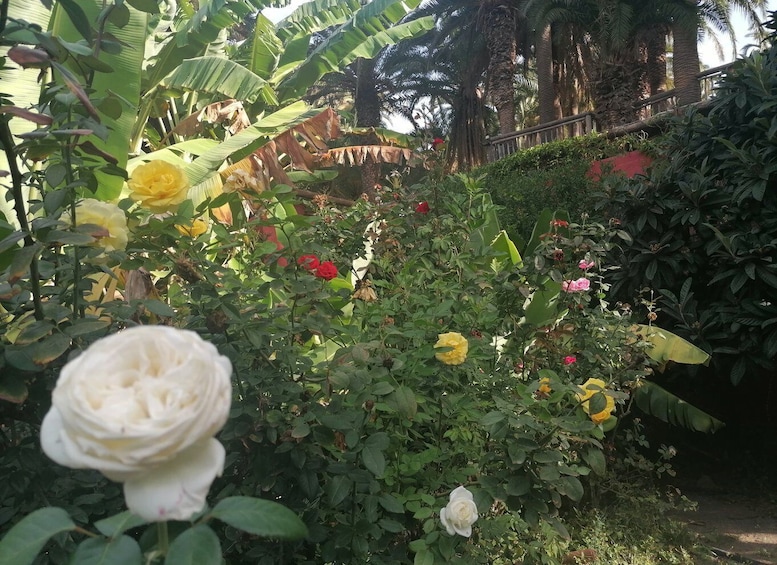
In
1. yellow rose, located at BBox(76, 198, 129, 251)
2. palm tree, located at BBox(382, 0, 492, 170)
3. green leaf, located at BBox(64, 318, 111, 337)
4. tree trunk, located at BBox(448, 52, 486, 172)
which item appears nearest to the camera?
green leaf, located at BBox(64, 318, 111, 337)

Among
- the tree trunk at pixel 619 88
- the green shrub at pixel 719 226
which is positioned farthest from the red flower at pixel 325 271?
the tree trunk at pixel 619 88

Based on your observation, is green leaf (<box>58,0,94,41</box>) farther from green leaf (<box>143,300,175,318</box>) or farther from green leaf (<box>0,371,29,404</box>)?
green leaf (<box>0,371,29,404</box>)

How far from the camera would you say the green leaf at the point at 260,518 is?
A: 567 mm

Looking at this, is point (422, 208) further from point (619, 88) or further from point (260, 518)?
point (619, 88)

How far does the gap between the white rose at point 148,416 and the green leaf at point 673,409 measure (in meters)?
3.76

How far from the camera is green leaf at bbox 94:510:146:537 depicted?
57 centimetres

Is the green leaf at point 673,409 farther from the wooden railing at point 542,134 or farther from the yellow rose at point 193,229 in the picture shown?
the wooden railing at point 542,134

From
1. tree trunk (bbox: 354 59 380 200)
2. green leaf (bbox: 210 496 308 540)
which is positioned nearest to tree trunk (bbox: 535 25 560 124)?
tree trunk (bbox: 354 59 380 200)

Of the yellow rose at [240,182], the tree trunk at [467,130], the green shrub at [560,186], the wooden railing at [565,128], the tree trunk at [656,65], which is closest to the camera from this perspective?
the yellow rose at [240,182]

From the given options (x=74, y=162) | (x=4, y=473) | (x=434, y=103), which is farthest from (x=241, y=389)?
(x=434, y=103)

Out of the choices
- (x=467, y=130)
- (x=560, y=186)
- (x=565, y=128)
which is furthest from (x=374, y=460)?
(x=467, y=130)

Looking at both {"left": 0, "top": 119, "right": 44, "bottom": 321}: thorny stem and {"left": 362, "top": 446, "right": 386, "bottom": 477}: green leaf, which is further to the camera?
{"left": 362, "top": 446, "right": 386, "bottom": 477}: green leaf

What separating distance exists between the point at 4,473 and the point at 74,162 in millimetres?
652

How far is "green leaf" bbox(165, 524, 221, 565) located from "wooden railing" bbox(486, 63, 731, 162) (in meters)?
11.8
